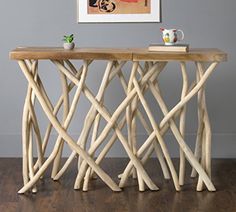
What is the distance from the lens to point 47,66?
4.52 metres

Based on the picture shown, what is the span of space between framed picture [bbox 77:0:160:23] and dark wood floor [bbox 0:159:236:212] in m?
1.10

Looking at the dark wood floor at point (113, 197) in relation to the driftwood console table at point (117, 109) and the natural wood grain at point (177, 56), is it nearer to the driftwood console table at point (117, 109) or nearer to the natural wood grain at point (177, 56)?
the driftwood console table at point (117, 109)

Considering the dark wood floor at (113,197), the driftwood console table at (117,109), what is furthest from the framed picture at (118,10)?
the dark wood floor at (113,197)

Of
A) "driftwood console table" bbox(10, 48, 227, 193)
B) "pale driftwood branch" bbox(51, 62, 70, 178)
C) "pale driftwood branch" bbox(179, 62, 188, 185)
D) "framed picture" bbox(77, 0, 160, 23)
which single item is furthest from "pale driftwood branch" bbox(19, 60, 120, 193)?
"framed picture" bbox(77, 0, 160, 23)

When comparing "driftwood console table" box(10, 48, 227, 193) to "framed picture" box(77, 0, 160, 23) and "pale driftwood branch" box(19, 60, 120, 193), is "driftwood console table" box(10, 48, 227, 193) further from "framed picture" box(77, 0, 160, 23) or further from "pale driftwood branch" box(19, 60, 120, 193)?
"framed picture" box(77, 0, 160, 23)

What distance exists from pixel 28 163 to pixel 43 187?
0.55 feet

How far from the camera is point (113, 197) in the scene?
3602mm

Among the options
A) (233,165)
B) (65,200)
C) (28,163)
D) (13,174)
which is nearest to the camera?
A: (65,200)

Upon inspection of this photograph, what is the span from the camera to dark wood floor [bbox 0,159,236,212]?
3.43 metres

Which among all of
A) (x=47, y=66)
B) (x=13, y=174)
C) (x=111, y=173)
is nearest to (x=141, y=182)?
(x=111, y=173)

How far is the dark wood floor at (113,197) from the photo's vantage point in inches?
135

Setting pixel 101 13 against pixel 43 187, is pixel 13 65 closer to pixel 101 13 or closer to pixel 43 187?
pixel 101 13

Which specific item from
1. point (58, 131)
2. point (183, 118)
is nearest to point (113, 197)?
point (58, 131)

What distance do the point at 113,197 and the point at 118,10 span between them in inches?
56.4
